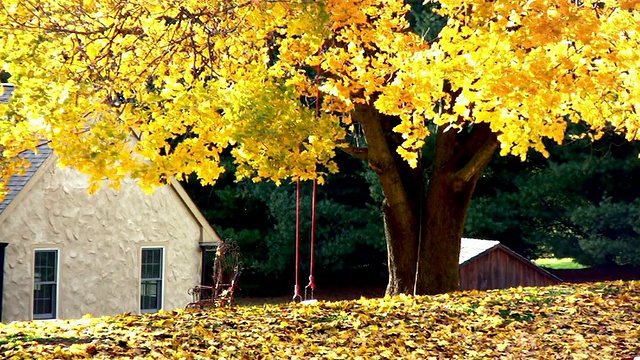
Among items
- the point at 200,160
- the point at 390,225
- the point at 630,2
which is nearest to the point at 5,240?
the point at 390,225

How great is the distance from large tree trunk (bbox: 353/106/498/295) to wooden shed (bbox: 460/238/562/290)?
728cm

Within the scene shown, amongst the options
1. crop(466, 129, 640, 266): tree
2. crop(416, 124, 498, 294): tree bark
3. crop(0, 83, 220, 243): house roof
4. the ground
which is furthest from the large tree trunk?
the ground

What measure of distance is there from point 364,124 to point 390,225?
152 centimetres

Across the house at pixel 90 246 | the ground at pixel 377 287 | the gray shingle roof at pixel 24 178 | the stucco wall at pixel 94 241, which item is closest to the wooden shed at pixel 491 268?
the house at pixel 90 246

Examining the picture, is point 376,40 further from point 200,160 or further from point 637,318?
point 637,318

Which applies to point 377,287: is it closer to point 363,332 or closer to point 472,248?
point 472,248

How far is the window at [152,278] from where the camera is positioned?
1897 cm

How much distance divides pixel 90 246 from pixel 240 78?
29.5ft

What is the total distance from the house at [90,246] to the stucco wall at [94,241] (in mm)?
18

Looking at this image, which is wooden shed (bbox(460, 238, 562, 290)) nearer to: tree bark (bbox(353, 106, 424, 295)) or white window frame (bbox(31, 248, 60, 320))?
tree bark (bbox(353, 106, 424, 295))

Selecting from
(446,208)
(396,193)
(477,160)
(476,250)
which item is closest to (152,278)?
(476,250)

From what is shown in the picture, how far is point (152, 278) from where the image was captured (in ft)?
62.4

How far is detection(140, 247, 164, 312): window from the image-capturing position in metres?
19.0

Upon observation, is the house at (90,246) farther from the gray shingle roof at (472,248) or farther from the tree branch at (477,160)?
the tree branch at (477,160)
